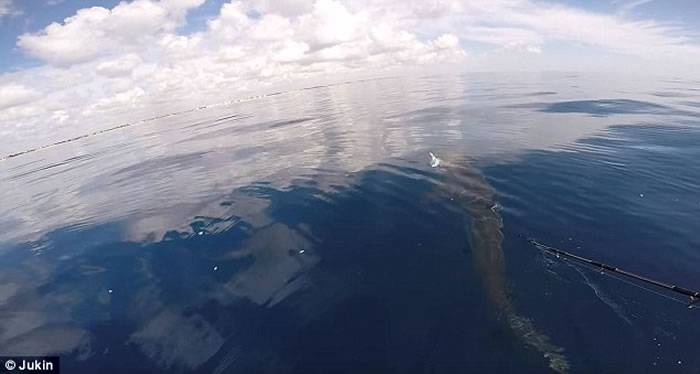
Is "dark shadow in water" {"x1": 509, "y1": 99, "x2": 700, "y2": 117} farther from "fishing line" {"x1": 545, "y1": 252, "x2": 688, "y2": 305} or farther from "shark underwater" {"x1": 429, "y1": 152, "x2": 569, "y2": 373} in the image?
"fishing line" {"x1": 545, "y1": 252, "x2": 688, "y2": 305}

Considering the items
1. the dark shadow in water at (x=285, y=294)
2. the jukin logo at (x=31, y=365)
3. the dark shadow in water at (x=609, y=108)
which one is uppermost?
the dark shadow in water at (x=609, y=108)

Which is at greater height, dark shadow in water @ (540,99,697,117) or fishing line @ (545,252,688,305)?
dark shadow in water @ (540,99,697,117)

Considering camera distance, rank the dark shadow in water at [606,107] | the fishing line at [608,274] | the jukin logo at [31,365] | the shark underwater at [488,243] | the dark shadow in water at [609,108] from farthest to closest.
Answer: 1. the dark shadow in water at [609,108]
2. the dark shadow in water at [606,107]
3. the jukin logo at [31,365]
4. the fishing line at [608,274]
5. the shark underwater at [488,243]

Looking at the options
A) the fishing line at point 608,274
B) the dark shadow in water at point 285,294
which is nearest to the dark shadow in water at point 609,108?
the dark shadow in water at point 285,294

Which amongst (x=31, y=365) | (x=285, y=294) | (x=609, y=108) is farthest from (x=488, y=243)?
(x=609, y=108)

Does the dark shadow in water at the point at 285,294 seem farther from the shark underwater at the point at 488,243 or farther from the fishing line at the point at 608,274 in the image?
the fishing line at the point at 608,274

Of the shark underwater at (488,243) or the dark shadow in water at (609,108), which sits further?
the dark shadow in water at (609,108)

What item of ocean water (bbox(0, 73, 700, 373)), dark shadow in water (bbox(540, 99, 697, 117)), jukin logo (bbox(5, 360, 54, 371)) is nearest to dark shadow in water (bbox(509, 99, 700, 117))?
dark shadow in water (bbox(540, 99, 697, 117))

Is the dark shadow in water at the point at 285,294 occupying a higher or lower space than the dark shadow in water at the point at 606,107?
lower
